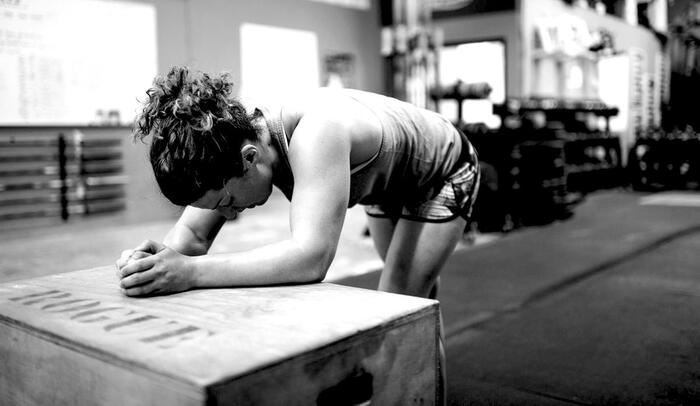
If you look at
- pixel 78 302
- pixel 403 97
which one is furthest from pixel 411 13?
pixel 78 302

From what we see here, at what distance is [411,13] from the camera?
762 cm

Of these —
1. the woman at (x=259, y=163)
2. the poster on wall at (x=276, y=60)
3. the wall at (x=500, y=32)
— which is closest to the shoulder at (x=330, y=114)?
the woman at (x=259, y=163)

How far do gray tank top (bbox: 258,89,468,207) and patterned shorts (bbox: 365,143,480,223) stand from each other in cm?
2

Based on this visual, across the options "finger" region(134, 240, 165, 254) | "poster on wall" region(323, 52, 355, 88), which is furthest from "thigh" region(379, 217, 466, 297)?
"poster on wall" region(323, 52, 355, 88)

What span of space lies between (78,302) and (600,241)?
156 inches

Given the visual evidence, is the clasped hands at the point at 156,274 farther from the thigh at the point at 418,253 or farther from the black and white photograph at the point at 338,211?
the thigh at the point at 418,253

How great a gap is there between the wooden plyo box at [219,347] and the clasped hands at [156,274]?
22mm

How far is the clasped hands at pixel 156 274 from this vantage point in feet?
3.57

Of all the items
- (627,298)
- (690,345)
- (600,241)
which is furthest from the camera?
(600,241)

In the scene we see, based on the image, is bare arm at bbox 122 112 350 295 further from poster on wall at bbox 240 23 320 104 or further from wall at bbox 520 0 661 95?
wall at bbox 520 0 661 95

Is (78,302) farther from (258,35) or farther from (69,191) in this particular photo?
(258,35)

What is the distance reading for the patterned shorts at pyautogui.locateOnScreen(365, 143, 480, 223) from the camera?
1437 mm

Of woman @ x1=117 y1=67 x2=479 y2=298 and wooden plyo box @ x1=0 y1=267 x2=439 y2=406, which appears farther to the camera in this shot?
woman @ x1=117 y1=67 x2=479 y2=298

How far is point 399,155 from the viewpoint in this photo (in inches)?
52.0
